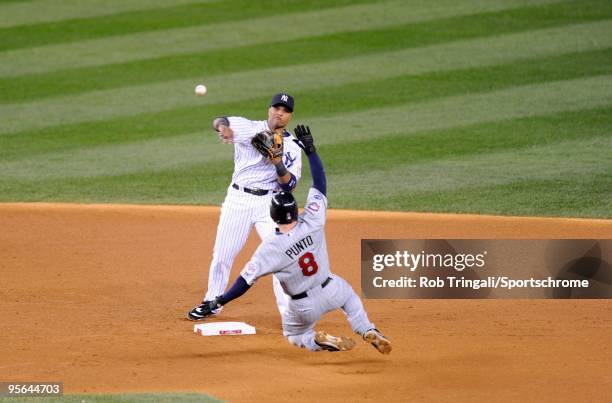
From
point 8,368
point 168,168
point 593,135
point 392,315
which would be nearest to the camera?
point 8,368

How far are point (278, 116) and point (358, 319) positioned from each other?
73.3 inches

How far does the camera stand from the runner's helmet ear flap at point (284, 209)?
726 cm

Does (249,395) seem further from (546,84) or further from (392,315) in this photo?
(546,84)

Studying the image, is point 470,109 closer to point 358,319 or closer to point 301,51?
point 301,51

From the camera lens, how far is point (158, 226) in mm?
11523

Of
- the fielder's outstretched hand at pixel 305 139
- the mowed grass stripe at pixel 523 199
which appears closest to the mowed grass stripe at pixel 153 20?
the mowed grass stripe at pixel 523 199

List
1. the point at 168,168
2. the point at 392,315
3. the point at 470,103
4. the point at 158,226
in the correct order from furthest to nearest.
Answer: the point at 470,103 < the point at 168,168 < the point at 158,226 < the point at 392,315

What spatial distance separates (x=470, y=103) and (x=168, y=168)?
4721 millimetres

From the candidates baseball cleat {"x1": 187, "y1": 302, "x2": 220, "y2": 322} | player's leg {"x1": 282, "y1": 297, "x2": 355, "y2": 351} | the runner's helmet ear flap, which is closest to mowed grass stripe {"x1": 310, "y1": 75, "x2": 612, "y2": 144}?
baseball cleat {"x1": 187, "y1": 302, "x2": 220, "y2": 322}

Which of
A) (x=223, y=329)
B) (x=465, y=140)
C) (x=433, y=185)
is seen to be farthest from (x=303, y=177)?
(x=223, y=329)

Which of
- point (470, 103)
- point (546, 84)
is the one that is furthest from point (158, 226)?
point (546, 84)

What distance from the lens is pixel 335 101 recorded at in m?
16.2

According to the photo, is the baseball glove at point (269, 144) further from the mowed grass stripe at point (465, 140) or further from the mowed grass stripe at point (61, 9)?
the mowed grass stripe at point (61, 9)

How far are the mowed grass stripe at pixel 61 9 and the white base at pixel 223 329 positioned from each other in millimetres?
12242
